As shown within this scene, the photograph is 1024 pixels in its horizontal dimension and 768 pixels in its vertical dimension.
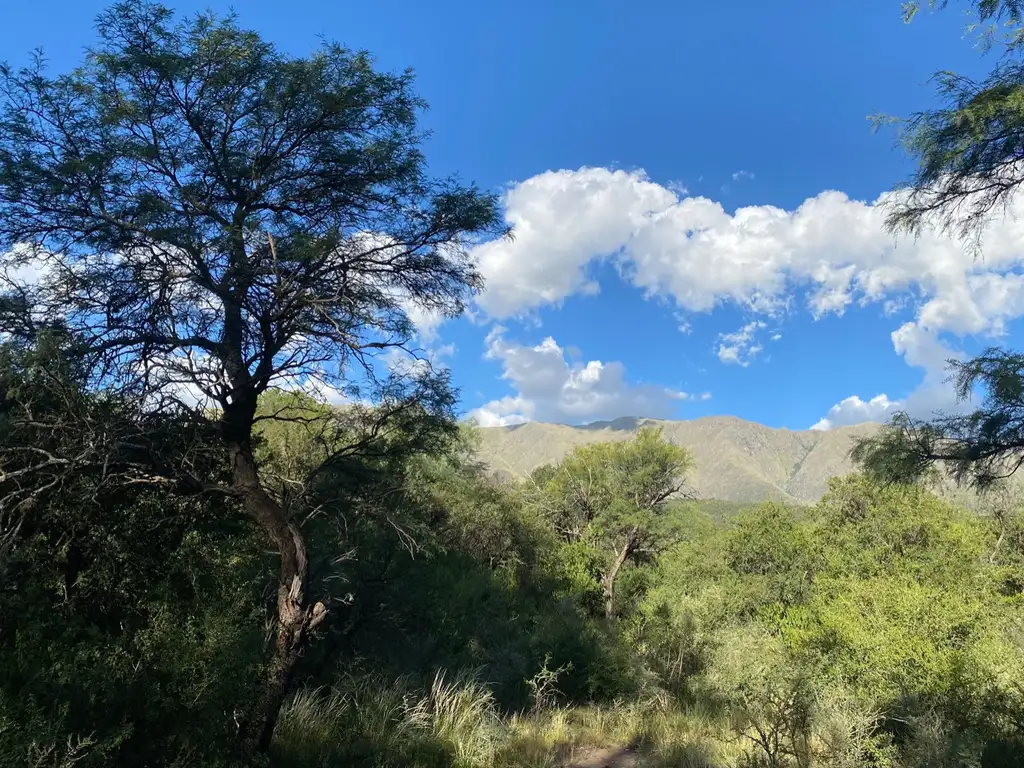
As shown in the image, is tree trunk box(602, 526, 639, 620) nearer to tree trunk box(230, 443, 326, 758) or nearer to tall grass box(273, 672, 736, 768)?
tall grass box(273, 672, 736, 768)

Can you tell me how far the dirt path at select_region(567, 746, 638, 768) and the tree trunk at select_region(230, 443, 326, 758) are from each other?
14.0ft

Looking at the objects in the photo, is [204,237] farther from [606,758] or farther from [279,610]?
[606,758]

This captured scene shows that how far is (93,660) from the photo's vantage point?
4070 millimetres

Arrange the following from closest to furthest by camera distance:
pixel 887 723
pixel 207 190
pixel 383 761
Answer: pixel 383 761 < pixel 207 190 < pixel 887 723

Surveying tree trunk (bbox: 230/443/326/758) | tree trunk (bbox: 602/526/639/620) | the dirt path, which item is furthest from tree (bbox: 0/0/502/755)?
tree trunk (bbox: 602/526/639/620)

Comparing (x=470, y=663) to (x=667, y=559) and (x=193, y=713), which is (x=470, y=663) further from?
(x=667, y=559)

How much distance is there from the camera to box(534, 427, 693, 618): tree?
2855cm

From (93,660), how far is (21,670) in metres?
0.49

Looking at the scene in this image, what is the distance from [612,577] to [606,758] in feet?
61.3

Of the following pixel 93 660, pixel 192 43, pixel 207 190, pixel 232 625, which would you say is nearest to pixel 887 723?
pixel 232 625

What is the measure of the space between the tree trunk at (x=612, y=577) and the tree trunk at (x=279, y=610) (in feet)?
68.5

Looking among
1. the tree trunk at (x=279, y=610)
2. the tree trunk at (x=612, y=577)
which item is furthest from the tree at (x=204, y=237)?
the tree trunk at (x=612, y=577)

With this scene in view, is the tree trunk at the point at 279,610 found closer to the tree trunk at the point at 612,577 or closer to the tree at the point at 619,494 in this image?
the tree trunk at the point at 612,577

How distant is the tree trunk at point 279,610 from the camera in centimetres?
457
